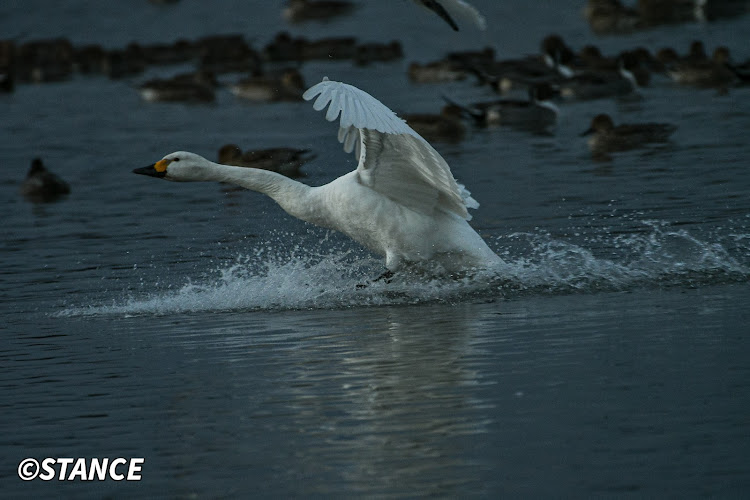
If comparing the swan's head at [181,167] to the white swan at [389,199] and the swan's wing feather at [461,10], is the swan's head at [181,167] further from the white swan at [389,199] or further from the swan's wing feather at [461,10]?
the swan's wing feather at [461,10]

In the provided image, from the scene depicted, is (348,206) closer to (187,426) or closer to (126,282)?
(126,282)

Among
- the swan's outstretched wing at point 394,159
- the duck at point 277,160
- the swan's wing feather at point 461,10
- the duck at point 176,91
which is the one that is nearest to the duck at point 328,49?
the duck at point 176,91

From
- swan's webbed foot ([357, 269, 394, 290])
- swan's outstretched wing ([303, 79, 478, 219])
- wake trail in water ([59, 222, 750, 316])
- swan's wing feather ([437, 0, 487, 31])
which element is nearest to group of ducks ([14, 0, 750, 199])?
swan's wing feather ([437, 0, 487, 31])

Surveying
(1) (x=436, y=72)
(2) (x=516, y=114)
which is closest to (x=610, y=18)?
(1) (x=436, y=72)

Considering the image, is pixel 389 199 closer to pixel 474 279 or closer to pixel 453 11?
pixel 474 279

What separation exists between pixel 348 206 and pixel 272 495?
4.20 metres

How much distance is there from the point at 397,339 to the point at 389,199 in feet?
5.92

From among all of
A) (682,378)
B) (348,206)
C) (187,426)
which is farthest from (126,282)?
(682,378)

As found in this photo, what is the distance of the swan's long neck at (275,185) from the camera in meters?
9.23

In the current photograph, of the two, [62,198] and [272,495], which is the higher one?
[62,198]

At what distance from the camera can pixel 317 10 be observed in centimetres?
4250

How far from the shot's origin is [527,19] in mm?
37188

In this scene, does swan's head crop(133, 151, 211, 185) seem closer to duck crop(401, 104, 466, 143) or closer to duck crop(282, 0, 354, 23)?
duck crop(401, 104, 466, 143)

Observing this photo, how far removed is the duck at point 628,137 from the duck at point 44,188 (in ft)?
21.1
